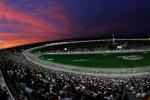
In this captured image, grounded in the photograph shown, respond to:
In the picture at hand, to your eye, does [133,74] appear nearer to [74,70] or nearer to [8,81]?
[74,70]

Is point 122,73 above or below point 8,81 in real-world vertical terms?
below

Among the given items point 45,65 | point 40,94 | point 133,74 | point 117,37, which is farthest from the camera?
point 117,37

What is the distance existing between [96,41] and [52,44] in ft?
56.8

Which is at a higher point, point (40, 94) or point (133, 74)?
point (40, 94)

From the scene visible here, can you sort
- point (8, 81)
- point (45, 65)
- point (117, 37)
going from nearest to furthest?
1. point (8, 81)
2. point (45, 65)
3. point (117, 37)

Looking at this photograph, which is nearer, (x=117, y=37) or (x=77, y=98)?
(x=77, y=98)

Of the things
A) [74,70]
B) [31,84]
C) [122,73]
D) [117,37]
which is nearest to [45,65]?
[74,70]

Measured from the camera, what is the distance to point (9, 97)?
56.2ft

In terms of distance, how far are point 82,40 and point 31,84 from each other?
122974mm

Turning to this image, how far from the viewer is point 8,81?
756 inches

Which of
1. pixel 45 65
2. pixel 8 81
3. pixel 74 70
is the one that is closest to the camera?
pixel 8 81

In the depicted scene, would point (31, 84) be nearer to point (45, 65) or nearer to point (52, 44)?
point (45, 65)

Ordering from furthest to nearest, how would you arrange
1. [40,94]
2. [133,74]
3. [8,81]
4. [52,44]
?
[52,44] < [133,74] < [8,81] < [40,94]

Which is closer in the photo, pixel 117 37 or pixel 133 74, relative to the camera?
pixel 133 74
